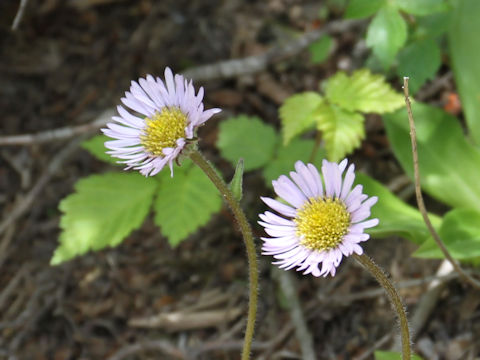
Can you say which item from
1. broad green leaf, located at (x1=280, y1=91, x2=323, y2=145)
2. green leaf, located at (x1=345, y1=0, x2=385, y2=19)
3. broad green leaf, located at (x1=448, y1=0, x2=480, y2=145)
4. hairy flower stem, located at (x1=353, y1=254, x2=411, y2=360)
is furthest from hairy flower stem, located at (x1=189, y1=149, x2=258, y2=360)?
broad green leaf, located at (x1=448, y1=0, x2=480, y2=145)

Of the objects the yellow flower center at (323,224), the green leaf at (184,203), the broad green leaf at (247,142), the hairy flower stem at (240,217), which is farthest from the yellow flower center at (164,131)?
the broad green leaf at (247,142)

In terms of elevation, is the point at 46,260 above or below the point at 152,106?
above

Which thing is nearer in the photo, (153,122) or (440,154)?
(153,122)

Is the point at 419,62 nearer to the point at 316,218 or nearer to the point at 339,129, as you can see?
the point at 339,129

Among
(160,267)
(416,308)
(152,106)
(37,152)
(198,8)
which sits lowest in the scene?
(416,308)

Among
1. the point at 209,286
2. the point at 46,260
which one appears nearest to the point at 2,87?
the point at 46,260

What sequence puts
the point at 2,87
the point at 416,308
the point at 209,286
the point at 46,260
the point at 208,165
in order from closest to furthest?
the point at 208,165 → the point at 416,308 → the point at 209,286 → the point at 46,260 → the point at 2,87

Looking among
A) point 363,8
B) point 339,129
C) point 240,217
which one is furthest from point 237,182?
point 363,8

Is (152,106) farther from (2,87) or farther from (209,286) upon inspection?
(2,87)
